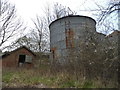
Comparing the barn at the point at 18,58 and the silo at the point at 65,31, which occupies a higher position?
the silo at the point at 65,31

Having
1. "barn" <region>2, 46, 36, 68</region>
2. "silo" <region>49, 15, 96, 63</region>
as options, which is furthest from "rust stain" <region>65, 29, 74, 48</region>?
"barn" <region>2, 46, 36, 68</region>

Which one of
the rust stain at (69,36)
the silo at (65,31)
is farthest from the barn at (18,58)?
the rust stain at (69,36)

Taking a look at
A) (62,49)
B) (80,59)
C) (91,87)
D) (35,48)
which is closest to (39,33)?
(35,48)

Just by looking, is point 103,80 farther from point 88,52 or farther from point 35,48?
point 35,48

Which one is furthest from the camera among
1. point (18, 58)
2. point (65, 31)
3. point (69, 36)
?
point (18, 58)

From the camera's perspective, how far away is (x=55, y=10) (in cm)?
2683

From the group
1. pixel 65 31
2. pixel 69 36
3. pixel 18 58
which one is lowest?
pixel 18 58

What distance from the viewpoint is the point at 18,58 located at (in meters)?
20.6

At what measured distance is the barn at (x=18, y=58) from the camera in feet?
66.3

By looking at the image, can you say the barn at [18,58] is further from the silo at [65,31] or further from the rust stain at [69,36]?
the rust stain at [69,36]

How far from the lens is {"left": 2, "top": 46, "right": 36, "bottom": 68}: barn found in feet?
66.3

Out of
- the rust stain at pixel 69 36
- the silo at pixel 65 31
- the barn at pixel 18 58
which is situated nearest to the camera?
the rust stain at pixel 69 36

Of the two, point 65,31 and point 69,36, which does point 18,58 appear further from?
point 69,36

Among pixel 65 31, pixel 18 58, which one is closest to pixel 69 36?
pixel 65 31
